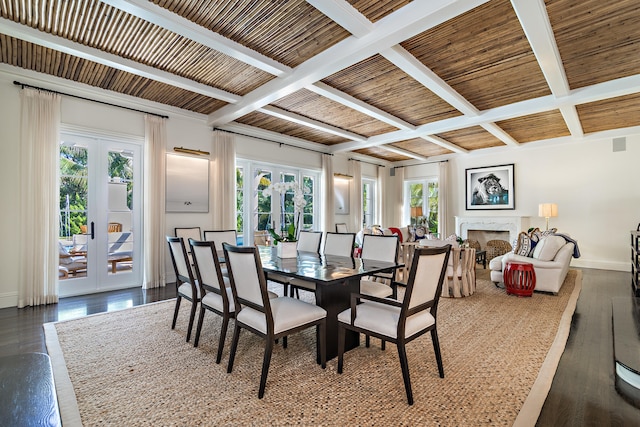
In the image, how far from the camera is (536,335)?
2992mm

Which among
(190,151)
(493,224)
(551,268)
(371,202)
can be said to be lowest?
(551,268)

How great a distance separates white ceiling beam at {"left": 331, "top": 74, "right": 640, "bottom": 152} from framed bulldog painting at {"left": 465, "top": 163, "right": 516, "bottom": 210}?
3010mm

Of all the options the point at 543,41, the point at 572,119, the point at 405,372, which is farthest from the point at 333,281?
the point at 572,119

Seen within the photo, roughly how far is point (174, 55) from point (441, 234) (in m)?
7.64

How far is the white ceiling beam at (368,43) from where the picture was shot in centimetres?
260

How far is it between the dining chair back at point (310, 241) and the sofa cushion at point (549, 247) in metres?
3.36

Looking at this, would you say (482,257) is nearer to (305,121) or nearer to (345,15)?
(305,121)

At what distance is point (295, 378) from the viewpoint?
219 cm

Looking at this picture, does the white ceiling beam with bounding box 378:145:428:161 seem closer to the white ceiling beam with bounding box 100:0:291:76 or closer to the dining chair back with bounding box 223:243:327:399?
the white ceiling beam with bounding box 100:0:291:76

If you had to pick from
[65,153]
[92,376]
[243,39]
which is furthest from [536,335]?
[65,153]

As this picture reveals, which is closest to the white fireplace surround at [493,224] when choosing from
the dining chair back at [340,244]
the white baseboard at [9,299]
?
the dining chair back at [340,244]

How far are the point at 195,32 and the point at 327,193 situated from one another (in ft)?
17.5

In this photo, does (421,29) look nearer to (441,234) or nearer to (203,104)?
(203,104)

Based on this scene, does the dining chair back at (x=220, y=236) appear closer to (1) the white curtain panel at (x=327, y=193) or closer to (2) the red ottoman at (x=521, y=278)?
(1) the white curtain panel at (x=327, y=193)
